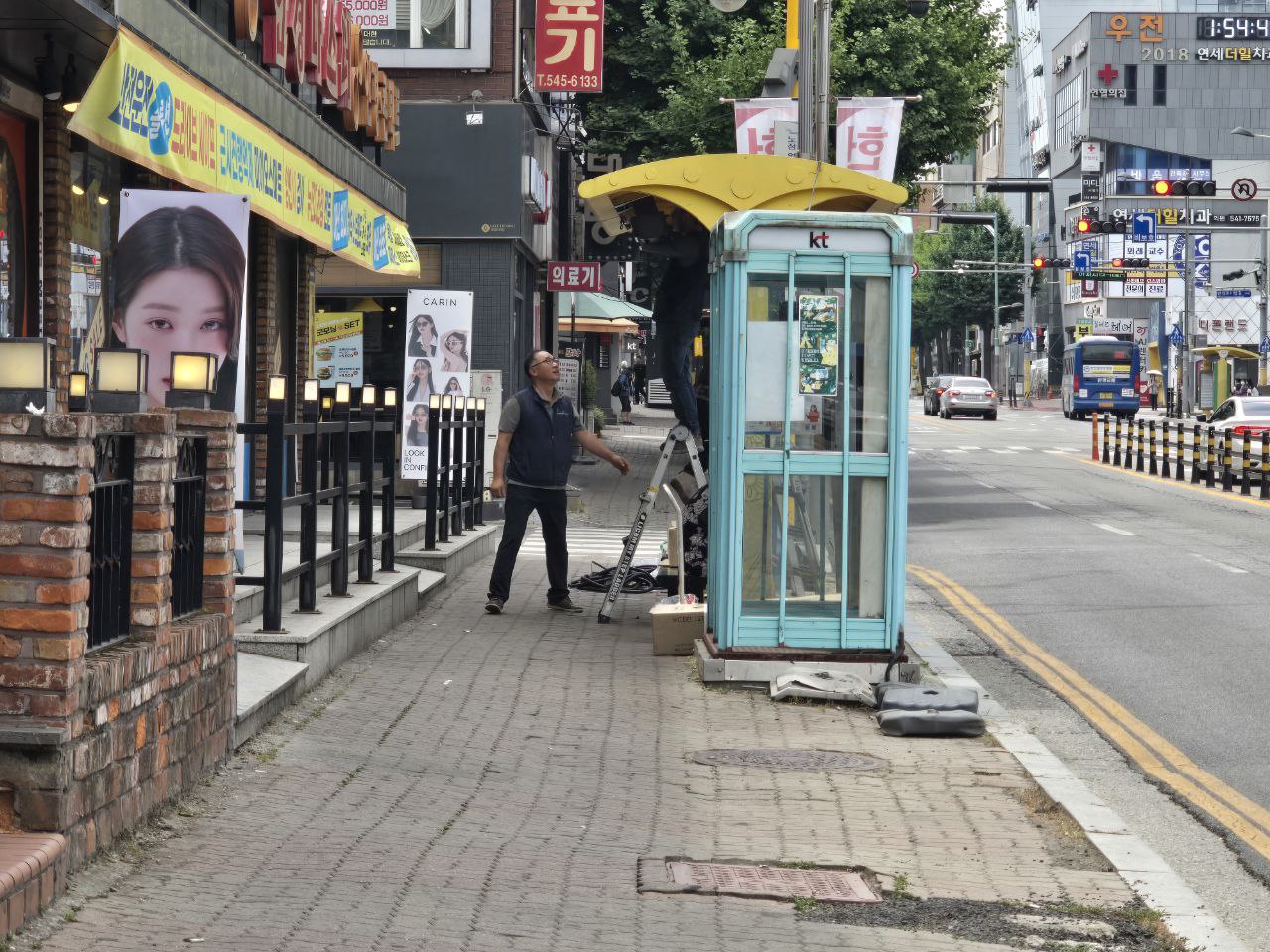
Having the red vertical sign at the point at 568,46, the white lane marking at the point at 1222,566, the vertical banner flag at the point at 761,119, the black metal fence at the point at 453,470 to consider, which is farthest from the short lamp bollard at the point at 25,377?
the red vertical sign at the point at 568,46

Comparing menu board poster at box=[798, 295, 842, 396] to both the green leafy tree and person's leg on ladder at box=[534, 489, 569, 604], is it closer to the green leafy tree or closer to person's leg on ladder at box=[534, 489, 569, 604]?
person's leg on ladder at box=[534, 489, 569, 604]

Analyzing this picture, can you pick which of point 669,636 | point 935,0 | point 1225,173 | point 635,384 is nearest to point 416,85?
point 935,0

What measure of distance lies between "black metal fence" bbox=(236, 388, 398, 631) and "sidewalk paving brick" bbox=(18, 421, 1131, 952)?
64cm

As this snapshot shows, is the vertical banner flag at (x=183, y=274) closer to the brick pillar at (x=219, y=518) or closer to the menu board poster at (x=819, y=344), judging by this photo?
the brick pillar at (x=219, y=518)

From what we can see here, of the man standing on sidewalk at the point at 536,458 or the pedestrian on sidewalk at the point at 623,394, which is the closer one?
the man standing on sidewalk at the point at 536,458

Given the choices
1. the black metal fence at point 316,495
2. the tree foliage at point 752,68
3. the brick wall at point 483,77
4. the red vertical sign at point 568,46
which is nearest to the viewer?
the black metal fence at point 316,495

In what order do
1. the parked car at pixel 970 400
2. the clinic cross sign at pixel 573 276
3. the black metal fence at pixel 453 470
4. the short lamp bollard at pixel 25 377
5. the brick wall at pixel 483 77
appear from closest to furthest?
the short lamp bollard at pixel 25 377 < the black metal fence at pixel 453 470 < the brick wall at pixel 483 77 < the clinic cross sign at pixel 573 276 < the parked car at pixel 970 400

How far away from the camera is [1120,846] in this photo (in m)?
6.91

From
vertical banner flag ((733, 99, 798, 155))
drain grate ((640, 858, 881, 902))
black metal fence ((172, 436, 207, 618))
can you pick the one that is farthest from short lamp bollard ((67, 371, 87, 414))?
vertical banner flag ((733, 99, 798, 155))

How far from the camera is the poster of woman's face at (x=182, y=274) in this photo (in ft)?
32.7

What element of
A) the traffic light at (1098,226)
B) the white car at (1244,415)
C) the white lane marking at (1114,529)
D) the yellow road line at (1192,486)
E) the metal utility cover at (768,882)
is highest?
the traffic light at (1098,226)

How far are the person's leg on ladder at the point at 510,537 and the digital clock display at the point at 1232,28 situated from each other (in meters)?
103

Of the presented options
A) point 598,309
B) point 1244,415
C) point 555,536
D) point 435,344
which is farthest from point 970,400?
point 555,536

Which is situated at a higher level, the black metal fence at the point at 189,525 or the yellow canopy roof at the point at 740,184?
the yellow canopy roof at the point at 740,184
